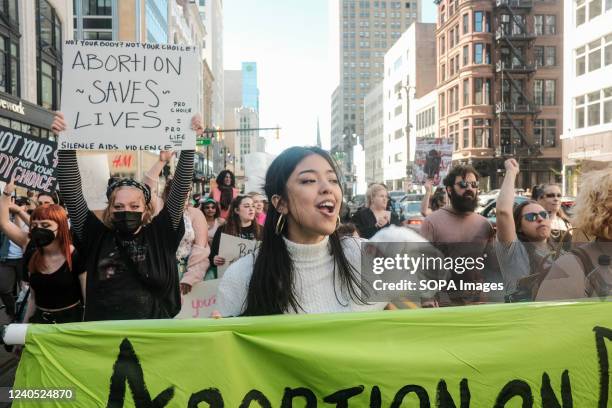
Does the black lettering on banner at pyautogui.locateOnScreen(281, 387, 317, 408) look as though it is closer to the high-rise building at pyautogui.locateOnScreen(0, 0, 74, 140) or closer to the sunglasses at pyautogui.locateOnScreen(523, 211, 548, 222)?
the sunglasses at pyautogui.locateOnScreen(523, 211, 548, 222)

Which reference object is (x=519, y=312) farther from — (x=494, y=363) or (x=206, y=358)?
(x=206, y=358)

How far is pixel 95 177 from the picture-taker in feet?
20.1

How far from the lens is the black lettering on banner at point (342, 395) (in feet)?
7.70

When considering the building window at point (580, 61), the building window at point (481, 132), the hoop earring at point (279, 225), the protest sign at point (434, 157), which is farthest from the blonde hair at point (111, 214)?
the building window at point (481, 132)

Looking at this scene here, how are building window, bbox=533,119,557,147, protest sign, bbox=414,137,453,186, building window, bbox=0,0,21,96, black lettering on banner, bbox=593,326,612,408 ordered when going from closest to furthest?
black lettering on banner, bbox=593,326,612,408, protest sign, bbox=414,137,453,186, building window, bbox=0,0,21,96, building window, bbox=533,119,557,147

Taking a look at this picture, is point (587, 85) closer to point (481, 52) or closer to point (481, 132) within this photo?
point (481, 132)

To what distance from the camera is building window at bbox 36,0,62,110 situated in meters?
28.0

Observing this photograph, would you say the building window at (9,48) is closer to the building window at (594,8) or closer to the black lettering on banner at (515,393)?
the black lettering on banner at (515,393)

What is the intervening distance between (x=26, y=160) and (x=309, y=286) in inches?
191

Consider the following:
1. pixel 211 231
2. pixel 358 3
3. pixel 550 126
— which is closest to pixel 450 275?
pixel 211 231

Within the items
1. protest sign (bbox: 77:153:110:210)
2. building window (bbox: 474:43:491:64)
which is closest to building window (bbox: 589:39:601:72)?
building window (bbox: 474:43:491:64)

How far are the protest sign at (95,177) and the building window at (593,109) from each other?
3466 cm

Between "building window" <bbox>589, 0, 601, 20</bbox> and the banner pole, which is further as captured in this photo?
"building window" <bbox>589, 0, 601, 20</bbox>

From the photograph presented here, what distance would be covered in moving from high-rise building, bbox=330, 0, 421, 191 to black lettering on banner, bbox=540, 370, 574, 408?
163 meters
